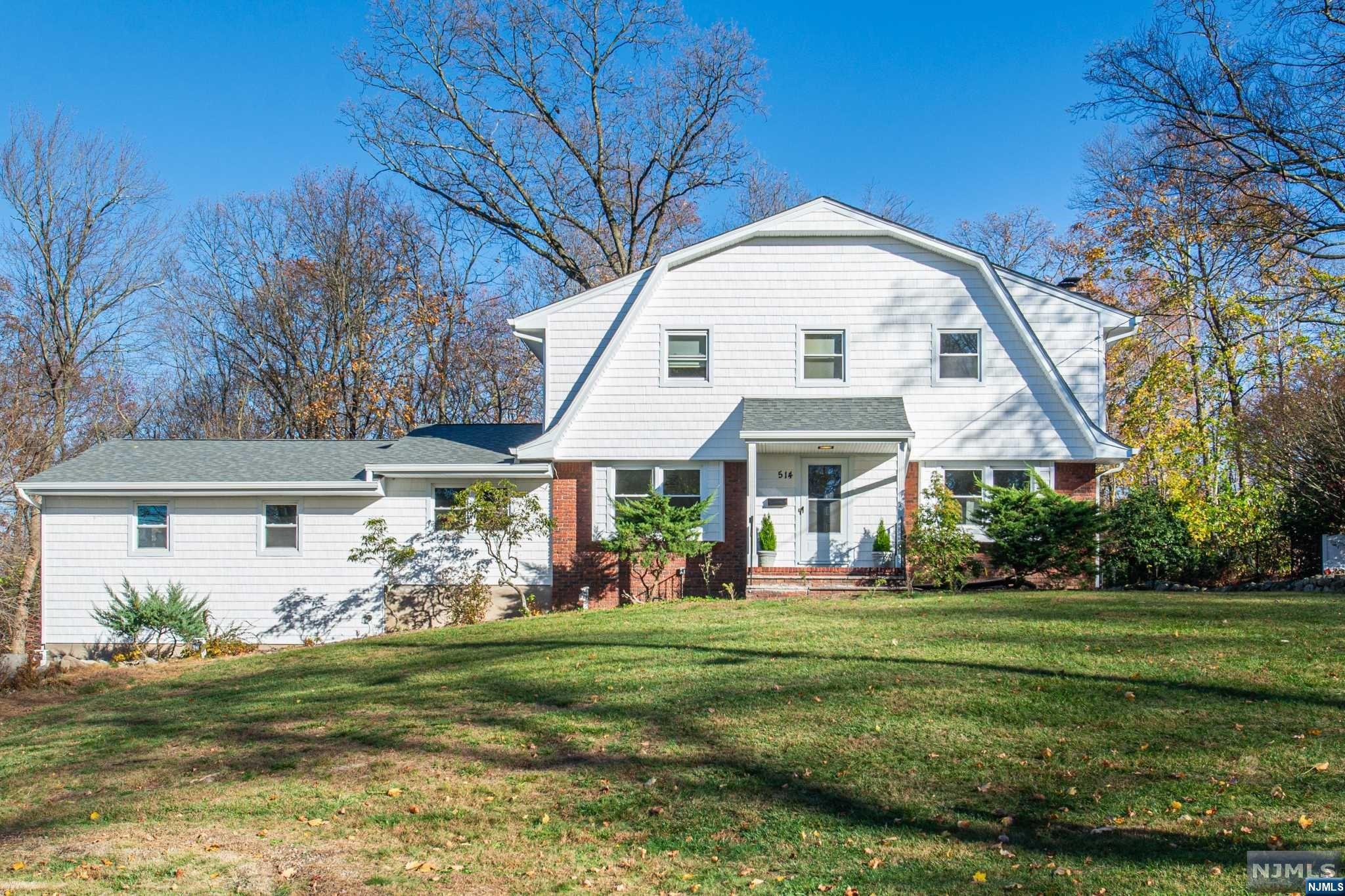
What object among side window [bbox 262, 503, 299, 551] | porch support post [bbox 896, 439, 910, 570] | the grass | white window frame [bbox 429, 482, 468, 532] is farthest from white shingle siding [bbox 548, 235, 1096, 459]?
the grass

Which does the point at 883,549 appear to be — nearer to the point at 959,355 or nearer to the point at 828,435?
the point at 828,435

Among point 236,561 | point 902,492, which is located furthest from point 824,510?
point 236,561

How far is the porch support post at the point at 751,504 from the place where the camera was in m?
17.0

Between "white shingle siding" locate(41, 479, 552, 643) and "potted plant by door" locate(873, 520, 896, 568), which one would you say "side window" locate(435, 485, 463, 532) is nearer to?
"white shingle siding" locate(41, 479, 552, 643)

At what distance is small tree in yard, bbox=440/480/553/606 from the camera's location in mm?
17156

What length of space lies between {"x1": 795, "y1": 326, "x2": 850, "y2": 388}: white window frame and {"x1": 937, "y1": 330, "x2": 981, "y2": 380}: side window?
1.66m

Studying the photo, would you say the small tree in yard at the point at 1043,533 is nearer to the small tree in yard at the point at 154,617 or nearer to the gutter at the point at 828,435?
the gutter at the point at 828,435

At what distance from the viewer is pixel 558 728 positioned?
7664mm

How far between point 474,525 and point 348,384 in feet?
54.8

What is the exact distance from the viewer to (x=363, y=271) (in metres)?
32.4

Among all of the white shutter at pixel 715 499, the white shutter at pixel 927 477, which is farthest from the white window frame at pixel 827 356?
the white shutter at pixel 715 499

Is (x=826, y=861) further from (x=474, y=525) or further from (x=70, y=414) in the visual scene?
(x=70, y=414)

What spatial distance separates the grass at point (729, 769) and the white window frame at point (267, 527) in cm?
727

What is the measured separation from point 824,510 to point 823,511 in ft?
0.09
